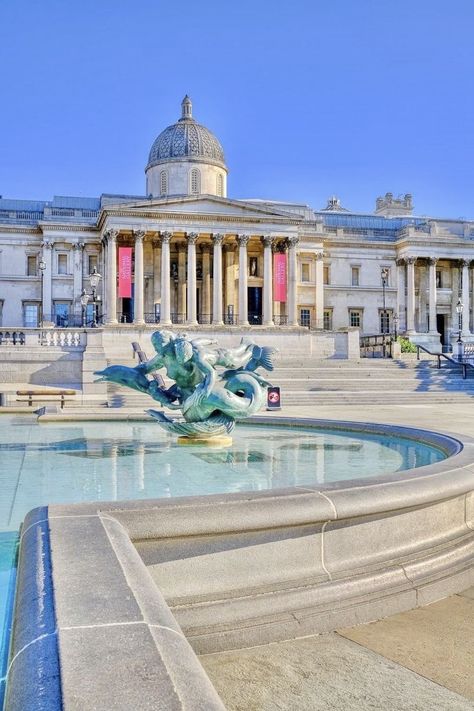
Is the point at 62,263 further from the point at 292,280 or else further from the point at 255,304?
the point at 292,280

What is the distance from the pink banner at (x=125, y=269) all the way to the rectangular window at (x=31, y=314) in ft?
32.9

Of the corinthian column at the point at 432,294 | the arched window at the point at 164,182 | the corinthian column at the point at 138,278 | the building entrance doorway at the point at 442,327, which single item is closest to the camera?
the corinthian column at the point at 138,278

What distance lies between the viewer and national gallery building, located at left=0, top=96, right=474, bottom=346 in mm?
55969

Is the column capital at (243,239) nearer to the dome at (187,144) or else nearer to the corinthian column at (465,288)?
the dome at (187,144)

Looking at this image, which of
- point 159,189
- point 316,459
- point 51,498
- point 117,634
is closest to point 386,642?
point 117,634

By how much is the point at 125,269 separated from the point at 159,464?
46987 millimetres

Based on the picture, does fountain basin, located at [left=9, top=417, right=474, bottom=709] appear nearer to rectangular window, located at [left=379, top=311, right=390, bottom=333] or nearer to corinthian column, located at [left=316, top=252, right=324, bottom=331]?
corinthian column, located at [left=316, top=252, right=324, bottom=331]

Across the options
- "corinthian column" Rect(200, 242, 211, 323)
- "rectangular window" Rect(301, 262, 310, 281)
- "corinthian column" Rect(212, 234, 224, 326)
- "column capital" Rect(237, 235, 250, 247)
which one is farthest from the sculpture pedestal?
"rectangular window" Rect(301, 262, 310, 281)

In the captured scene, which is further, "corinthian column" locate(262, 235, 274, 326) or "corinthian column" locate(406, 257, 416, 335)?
"corinthian column" locate(406, 257, 416, 335)

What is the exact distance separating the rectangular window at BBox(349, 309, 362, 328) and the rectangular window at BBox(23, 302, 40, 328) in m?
29.6

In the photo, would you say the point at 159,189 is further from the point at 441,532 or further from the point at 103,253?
the point at 441,532

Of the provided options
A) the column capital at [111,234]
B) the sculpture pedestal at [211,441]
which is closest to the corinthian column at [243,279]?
the column capital at [111,234]

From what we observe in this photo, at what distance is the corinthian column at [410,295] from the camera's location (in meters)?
65.8

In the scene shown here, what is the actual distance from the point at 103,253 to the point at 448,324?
3470cm
